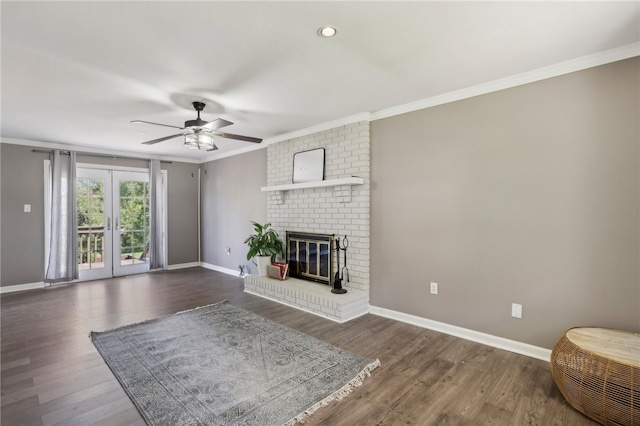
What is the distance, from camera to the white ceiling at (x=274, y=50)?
1847 millimetres

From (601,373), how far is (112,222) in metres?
7.09

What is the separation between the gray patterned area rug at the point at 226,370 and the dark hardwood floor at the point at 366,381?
117 mm

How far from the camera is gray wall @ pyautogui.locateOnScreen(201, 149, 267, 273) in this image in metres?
5.74

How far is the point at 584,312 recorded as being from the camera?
98.5 inches

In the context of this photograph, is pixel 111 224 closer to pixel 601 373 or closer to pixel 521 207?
pixel 521 207

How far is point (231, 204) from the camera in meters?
6.33

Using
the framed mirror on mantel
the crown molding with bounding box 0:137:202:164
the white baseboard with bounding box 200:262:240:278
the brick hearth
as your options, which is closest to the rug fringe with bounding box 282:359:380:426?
the brick hearth

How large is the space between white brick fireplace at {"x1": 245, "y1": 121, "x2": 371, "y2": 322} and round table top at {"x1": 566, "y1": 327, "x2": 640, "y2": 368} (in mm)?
2108

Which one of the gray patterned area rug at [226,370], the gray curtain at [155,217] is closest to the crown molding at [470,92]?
the gray curtain at [155,217]

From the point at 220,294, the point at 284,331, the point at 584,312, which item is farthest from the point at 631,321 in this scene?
the point at 220,294

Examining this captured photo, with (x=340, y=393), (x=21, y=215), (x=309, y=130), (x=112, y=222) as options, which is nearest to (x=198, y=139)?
(x=309, y=130)

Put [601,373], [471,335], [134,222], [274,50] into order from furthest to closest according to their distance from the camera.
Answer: [134,222]
[471,335]
[274,50]
[601,373]

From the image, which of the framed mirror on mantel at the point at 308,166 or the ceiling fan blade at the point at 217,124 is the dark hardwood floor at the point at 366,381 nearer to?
the framed mirror on mantel at the point at 308,166

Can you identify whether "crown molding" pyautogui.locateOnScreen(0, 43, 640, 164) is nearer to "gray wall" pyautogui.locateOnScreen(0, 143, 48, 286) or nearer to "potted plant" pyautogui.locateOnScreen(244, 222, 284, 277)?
"gray wall" pyautogui.locateOnScreen(0, 143, 48, 286)
